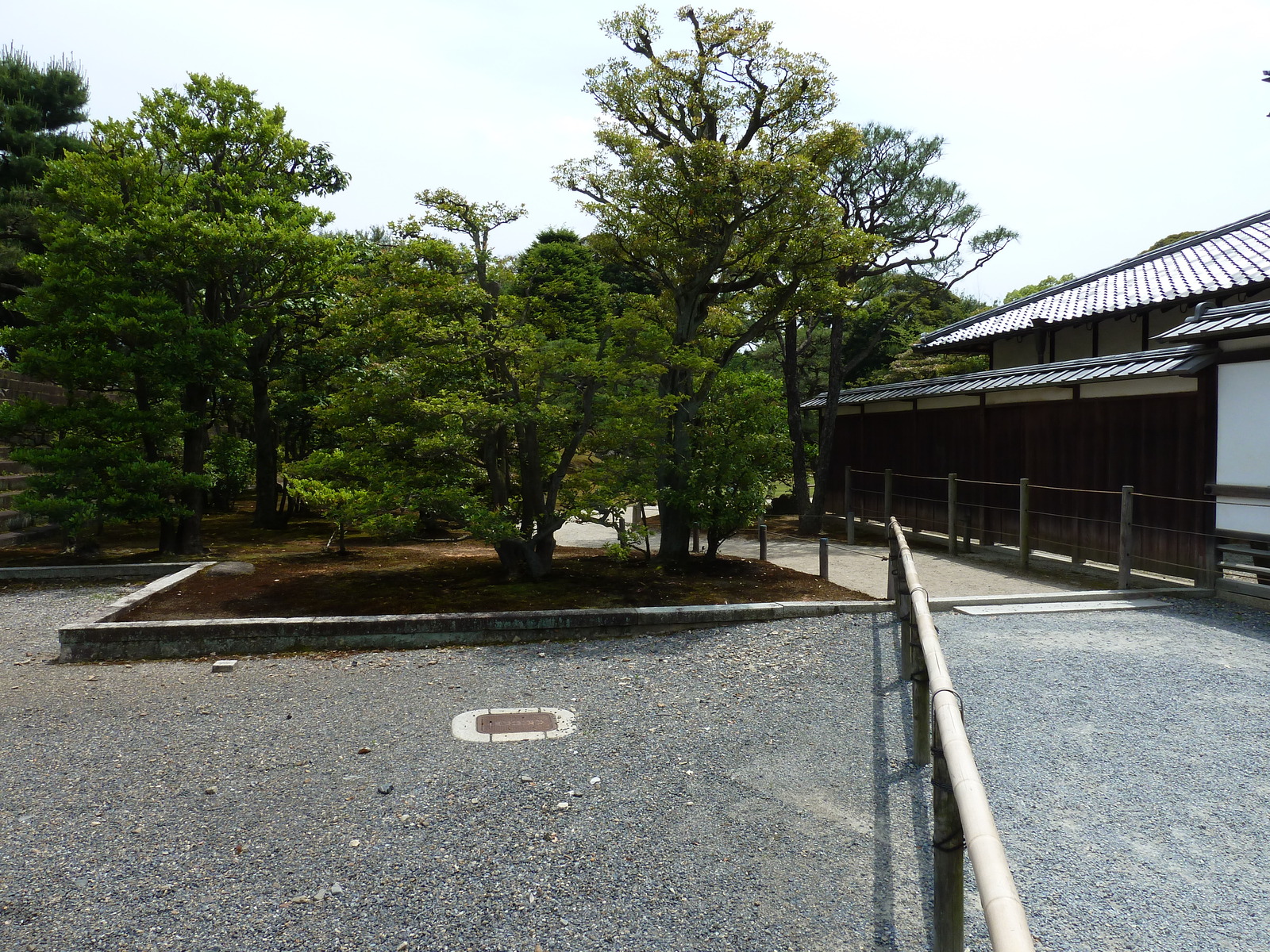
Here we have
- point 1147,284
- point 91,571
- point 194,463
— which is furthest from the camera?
point 1147,284

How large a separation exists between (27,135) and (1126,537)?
20330 mm

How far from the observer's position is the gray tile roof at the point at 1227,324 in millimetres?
7211

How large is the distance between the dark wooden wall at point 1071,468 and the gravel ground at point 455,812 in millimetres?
5153

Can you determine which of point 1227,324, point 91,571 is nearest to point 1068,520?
point 1227,324

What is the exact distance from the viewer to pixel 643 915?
2.73 meters

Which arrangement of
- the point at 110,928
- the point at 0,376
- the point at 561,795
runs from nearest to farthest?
the point at 110,928, the point at 561,795, the point at 0,376

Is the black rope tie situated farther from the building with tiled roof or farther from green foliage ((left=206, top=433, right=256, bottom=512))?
green foliage ((left=206, top=433, right=256, bottom=512))

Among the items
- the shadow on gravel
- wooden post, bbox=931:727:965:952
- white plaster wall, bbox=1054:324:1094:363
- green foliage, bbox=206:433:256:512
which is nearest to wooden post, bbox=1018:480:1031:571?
white plaster wall, bbox=1054:324:1094:363

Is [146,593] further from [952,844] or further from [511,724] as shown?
[952,844]

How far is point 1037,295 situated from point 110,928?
1597cm

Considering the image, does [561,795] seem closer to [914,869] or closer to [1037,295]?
[914,869]

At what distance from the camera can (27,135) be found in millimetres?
15289

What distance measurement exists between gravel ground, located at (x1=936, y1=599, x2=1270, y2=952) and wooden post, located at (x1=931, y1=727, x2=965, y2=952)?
0.54 metres

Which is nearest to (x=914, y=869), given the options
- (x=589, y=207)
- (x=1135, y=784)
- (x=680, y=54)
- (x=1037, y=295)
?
(x=1135, y=784)
